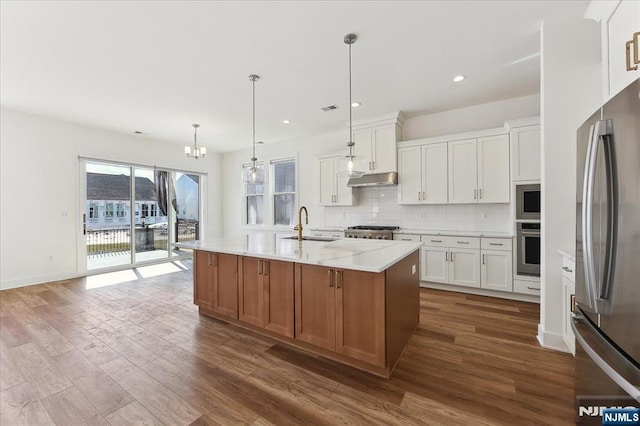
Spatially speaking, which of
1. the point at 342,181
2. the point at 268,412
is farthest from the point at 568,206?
the point at 342,181

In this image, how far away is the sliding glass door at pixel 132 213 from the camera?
5383 mm

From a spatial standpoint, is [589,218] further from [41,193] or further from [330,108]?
[41,193]

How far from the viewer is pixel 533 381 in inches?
77.1

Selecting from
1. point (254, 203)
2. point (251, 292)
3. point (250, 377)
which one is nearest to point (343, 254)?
point (251, 292)

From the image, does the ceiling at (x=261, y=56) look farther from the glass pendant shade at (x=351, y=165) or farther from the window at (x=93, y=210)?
the window at (x=93, y=210)

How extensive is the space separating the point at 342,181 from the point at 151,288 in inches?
150

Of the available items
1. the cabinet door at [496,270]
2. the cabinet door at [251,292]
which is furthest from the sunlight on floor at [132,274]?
the cabinet door at [496,270]

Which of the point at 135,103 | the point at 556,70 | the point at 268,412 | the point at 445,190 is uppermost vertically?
the point at 135,103

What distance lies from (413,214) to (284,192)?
3146 millimetres

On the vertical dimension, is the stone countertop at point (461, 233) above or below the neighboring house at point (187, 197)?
below

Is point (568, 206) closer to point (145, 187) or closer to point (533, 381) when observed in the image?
point (533, 381)

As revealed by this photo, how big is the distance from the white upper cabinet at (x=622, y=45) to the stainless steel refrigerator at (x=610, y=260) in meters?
0.45

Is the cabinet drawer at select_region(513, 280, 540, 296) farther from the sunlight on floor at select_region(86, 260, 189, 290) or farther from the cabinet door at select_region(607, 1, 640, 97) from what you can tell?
the sunlight on floor at select_region(86, 260, 189, 290)

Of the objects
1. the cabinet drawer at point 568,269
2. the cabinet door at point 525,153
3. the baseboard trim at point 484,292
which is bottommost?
the baseboard trim at point 484,292
